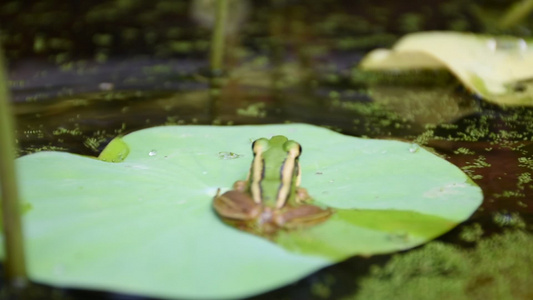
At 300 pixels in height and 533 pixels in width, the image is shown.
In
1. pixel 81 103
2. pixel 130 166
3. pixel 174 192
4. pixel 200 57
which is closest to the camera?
pixel 174 192

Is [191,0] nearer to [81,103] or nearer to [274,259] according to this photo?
[81,103]

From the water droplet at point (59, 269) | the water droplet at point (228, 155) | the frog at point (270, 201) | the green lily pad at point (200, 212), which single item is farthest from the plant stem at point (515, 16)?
the water droplet at point (59, 269)

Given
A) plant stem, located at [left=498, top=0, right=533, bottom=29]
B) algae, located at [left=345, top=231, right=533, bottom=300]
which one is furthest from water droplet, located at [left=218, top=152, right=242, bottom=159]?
plant stem, located at [left=498, top=0, right=533, bottom=29]

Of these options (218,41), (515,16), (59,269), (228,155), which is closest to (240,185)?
(228,155)

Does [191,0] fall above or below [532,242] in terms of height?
above

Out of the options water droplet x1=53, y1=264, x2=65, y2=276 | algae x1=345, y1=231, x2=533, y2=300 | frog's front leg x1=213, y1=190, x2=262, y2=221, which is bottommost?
algae x1=345, y1=231, x2=533, y2=300

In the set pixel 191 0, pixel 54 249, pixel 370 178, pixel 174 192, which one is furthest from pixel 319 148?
pixel 191 0

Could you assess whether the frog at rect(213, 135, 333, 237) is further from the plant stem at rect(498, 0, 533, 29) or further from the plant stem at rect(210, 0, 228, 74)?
the plant stem at rect(498, 0, 533, 29)
